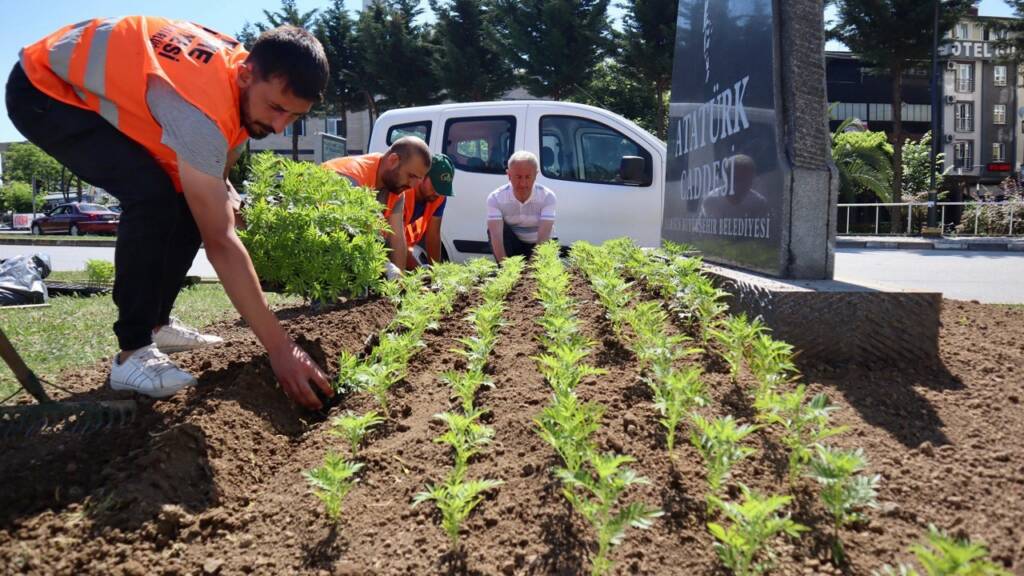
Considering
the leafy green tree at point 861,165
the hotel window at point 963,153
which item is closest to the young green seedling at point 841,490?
the leafy green tree at point 861,165

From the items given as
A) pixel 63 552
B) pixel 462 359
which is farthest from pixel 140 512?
pixel 462 359

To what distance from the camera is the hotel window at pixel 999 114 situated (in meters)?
54.3

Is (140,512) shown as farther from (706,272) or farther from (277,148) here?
(277,148)

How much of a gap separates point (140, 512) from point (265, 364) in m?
1.13

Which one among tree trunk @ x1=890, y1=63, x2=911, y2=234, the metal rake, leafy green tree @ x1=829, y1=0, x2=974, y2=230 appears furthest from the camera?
leafy green tree @ x1=829, y1=0, x2=974, y2=230

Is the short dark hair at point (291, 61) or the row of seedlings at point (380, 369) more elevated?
the short dark hair at point (291, 61)

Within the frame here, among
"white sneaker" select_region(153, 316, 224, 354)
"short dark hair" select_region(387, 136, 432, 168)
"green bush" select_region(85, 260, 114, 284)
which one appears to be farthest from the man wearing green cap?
"green bush" select_region(85, 260, 114, 284)

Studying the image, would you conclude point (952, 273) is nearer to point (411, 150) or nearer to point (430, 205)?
point (430, 205)

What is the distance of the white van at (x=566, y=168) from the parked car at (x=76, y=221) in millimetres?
31490

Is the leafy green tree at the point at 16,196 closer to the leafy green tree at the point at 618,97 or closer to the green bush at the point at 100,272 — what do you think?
the leafy green tree at the point at 618,97

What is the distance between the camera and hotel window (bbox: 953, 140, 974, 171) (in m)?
54.1

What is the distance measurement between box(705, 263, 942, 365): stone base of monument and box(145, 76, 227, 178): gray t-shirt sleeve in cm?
216

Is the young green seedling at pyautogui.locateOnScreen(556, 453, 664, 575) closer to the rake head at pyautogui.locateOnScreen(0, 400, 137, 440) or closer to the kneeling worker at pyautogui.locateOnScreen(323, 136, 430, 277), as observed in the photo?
the rake head at pyautogui.locateOnScreen(0, 400, 137, 440)

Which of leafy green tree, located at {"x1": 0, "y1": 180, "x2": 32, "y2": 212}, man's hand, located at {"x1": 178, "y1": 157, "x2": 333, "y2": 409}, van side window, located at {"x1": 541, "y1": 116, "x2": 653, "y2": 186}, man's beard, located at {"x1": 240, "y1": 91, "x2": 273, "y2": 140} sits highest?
leafy green tree, located at {"x1": 0, "y1": 180, "x2": 32, "y2": 212}
